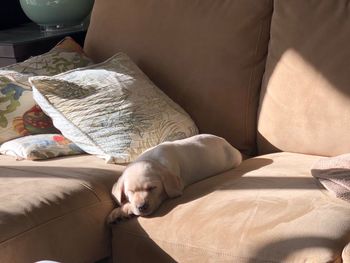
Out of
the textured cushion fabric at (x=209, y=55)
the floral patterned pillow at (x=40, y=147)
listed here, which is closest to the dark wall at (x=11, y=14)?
the textured cushion fabric at (x=209, y=55)

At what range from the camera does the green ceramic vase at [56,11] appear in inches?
124

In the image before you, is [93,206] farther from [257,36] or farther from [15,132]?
[257,36]

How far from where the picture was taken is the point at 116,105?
7.64ft

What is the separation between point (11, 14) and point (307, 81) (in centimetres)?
189

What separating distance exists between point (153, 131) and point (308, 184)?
2.02 feet

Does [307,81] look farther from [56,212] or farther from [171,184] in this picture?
[56,212]

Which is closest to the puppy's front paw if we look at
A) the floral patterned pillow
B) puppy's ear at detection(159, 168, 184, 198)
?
puppy's ear at detection(159, 168, 184, 198)

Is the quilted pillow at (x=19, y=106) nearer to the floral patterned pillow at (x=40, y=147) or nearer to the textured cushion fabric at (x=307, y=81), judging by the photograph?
the floral patterned pillow at (x=40, y=147)

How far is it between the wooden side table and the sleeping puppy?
1.05 meters

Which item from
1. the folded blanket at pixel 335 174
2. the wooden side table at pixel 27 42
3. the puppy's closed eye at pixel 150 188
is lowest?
the puppy's closed eye at pixel 150 188

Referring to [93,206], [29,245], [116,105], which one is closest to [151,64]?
[116,105]

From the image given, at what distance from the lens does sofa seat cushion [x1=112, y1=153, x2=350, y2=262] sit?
1.62 metres

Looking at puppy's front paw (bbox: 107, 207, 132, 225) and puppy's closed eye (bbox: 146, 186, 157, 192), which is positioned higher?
puppy's closed eye (bbox: 146, 186, 157, 192)

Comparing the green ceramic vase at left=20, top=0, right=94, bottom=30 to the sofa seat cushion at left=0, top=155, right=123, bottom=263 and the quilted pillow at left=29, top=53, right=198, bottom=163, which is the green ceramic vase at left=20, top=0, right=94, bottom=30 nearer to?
the quilted pillow at left=29, top=53, right=198, bottom=163
